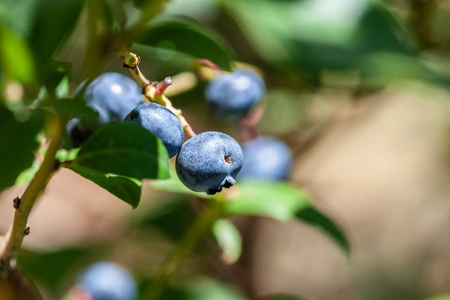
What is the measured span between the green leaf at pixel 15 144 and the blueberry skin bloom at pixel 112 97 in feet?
0.41

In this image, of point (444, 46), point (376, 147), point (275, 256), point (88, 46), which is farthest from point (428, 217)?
point (88, 46)

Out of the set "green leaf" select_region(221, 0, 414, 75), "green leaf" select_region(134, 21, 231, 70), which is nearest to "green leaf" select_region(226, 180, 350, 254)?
"green leaf" select_region(221, 0, 414, 75)

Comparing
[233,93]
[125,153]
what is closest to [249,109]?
[233,93]

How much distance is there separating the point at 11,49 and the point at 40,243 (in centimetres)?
174

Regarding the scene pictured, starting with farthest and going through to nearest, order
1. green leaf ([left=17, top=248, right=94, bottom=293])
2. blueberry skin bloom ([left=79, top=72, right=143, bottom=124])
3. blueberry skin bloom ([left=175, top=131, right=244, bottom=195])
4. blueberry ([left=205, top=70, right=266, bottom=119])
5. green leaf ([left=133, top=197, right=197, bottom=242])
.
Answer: green leaf ([left=133, top=197, right=197, bottom=242]) → green leaf ([left=17, top=248, right=94, bottom=293]) → blueberry ([left=205, top=70, right=266, bottom=119]) → blueberry skin bloom ([left=79, top=72, right=143, bottom=124]) → blueberry skin bloom ([left=175, top=131, right=244, bottom=195])

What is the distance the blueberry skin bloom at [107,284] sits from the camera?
149cm

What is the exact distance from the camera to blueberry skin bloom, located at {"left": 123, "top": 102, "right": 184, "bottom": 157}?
753 mm

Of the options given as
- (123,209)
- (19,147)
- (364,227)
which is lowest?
(19,147)

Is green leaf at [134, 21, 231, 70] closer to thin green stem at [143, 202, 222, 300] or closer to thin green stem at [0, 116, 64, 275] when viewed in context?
thin green stem at [0, 116, 64, 275]

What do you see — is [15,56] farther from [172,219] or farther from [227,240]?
[172,219]

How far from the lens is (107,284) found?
1.50 m

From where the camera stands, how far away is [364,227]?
318 cm

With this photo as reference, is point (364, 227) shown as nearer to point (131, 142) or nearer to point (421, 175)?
point (421, 175)

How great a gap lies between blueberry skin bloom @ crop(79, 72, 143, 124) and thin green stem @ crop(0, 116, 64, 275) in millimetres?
76
